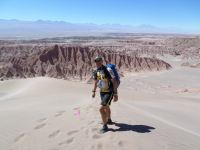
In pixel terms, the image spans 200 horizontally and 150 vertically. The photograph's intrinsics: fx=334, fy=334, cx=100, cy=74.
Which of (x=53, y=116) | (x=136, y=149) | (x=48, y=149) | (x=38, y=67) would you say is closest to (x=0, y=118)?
(x=53, y=116)

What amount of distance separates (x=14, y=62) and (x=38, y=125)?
4046cm

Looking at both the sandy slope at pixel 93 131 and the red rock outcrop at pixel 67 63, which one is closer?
the sandy slope at pixel 93 131

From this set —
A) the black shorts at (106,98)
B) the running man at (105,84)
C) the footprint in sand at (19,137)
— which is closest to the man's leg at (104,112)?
the running man at (105,84)

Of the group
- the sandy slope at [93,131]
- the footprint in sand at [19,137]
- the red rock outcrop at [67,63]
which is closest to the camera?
the sandy slope at [93,131]

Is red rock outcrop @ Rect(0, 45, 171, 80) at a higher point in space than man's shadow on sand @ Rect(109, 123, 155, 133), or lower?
lower

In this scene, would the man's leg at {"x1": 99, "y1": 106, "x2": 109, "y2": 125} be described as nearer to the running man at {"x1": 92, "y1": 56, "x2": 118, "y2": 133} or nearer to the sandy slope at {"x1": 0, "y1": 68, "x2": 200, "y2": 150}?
the running man at {"x1": 92, "y1": 56, "x2": 118, "y2": 133}

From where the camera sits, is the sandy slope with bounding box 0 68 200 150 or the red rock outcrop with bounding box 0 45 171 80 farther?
the red rock outcrop with bounding box 0 45 171 80

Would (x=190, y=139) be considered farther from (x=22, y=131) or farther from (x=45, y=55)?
(x=45, y=55)

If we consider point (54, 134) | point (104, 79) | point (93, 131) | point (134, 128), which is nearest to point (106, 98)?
point (104, 79)

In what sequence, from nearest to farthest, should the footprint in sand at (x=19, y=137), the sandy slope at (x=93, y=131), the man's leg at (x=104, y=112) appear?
1. the sandy slope at (x=93, y=131)
2. the footprint in sand at (x=19, y=137)
3. the man's leg at (x=104, y=112)

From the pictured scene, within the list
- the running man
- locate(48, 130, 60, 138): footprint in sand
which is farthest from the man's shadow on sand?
locate(48, 130, 60, 138): footprint in sand

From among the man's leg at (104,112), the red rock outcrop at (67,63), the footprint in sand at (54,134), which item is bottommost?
the red rock outcrop at (67,63)

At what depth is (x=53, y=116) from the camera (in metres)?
8.69

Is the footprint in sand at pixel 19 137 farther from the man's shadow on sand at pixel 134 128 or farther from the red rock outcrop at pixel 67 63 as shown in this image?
the red rock outcrop at pixel 67 63
